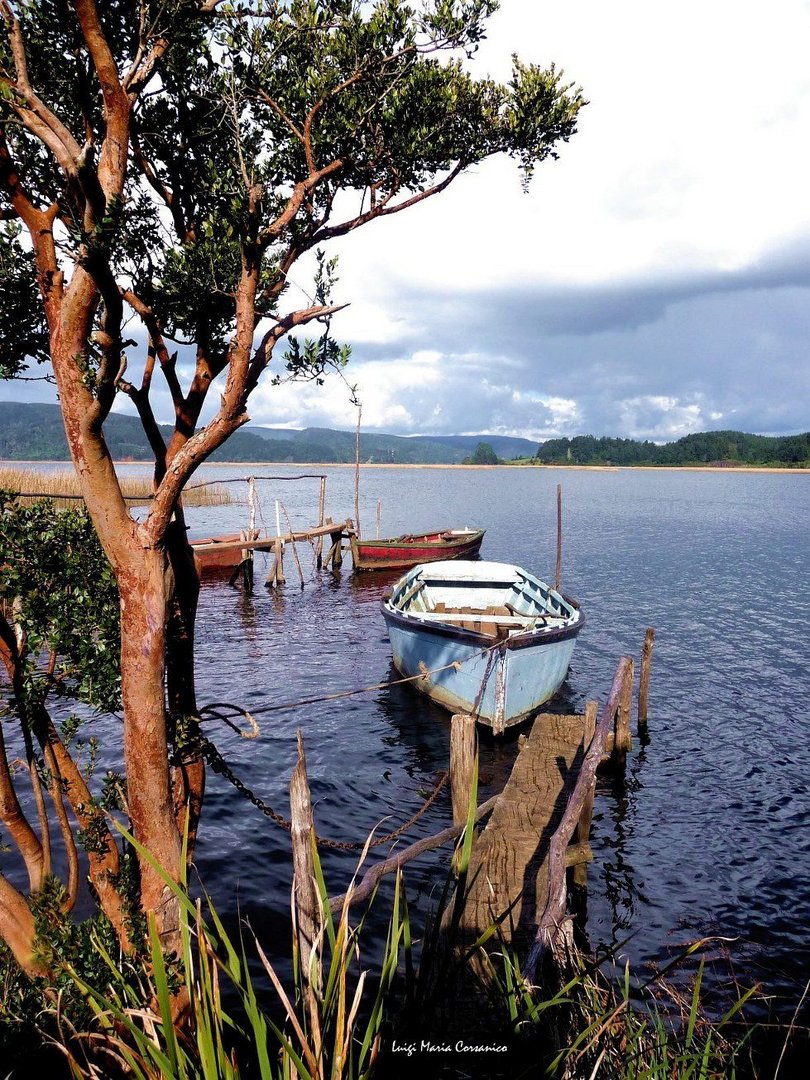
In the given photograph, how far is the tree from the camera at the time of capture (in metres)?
4.95

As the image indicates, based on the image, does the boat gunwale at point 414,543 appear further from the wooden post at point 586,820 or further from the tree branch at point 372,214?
the tree branch at point 372,214

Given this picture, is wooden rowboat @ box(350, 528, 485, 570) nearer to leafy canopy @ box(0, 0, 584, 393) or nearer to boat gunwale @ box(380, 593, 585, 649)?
boat gunwale @ box(380, 593, 585, 649)

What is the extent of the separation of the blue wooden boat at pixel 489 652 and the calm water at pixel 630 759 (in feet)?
3.12

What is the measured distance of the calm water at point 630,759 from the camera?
9.14 m

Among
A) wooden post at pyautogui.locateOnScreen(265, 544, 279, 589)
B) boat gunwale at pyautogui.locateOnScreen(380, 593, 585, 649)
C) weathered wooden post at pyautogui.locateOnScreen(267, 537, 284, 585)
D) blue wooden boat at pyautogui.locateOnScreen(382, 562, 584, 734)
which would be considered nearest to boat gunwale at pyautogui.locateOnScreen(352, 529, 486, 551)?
weathered wooden post at pyautogui.locateOnScreen(267, 537, 284, 585)

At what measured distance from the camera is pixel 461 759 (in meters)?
8.74

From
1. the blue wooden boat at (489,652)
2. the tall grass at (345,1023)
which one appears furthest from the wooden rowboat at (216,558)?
the tall grass at (345,1023)

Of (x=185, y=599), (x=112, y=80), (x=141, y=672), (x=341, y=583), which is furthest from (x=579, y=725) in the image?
(x=341, y=583)

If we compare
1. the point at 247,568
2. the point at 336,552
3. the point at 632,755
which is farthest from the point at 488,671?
the point at 336,552

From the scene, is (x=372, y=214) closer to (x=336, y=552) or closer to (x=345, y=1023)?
(x=345, y=1023)

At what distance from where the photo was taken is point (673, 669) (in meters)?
20.2

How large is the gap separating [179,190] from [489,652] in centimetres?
939

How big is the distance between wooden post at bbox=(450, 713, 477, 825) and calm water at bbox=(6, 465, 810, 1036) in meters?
1.33

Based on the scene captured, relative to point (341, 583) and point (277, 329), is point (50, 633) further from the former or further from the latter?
point (341, 583)
